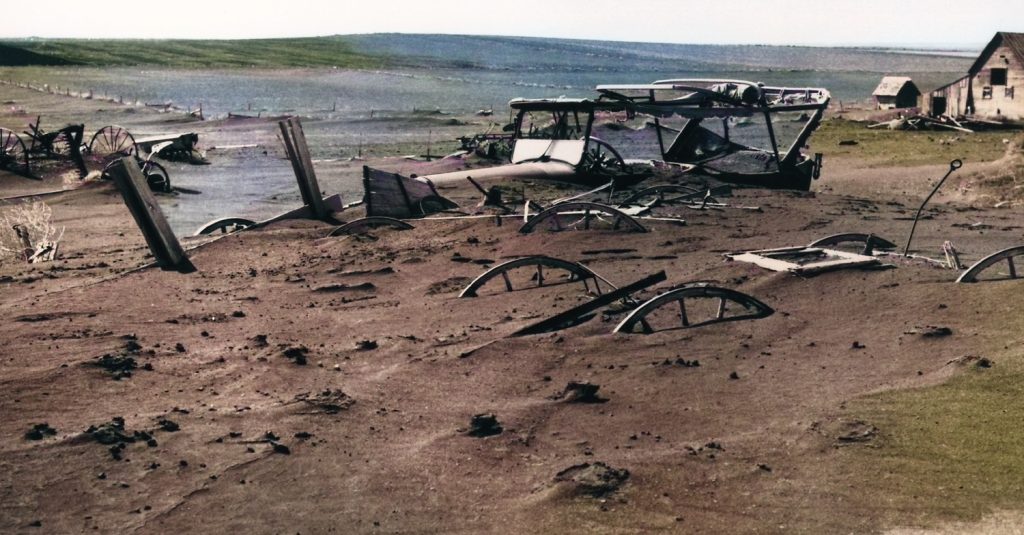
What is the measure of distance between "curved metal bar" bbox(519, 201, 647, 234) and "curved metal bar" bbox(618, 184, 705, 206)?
4.24ft

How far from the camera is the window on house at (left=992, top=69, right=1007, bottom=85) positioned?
43.2 metres

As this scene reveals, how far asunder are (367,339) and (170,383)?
2.13 metres

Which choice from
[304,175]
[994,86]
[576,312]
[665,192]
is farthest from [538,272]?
[994,86]

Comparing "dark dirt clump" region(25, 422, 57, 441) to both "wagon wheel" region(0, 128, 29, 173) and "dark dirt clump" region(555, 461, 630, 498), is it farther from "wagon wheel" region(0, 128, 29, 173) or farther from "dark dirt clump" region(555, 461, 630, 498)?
"wagon wheel" region(0, 128, 29, 173)

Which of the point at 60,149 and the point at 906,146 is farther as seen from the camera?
the point at 906,146

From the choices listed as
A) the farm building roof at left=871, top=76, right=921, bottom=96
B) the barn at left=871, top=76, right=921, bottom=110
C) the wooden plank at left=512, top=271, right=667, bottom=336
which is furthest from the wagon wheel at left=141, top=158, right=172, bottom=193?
the farm building roof at left=871, top=76, right=921, bottom=96

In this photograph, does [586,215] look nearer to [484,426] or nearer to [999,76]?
[484,426]

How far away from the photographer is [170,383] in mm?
9844

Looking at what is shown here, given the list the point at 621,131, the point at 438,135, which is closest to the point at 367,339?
the point at 621,131

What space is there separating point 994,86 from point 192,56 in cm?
10994

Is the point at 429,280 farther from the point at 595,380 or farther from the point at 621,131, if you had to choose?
the point at 621,131

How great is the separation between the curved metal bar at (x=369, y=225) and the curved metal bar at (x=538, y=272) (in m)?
4.29

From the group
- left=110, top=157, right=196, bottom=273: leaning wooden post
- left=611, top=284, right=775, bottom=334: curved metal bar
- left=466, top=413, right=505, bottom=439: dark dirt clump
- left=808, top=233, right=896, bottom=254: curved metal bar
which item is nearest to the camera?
left=466, top=413, right=505, bottom=439: dark dirt clump

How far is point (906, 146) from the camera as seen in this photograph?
3575 cm
